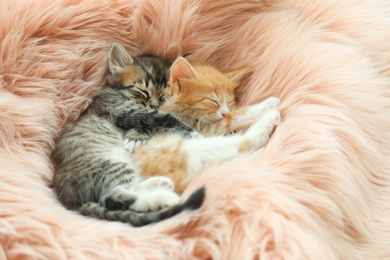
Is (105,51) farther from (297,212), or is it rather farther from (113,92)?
(297,212)

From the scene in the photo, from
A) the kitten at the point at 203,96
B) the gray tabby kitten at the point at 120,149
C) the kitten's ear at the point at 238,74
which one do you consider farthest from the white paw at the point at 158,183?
the kitten's ear at the point at 238,74

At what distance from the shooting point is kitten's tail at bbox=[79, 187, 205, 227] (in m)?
0.93

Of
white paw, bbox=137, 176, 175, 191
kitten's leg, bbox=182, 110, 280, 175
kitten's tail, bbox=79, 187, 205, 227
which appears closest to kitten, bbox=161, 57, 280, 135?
kitten's leg, bbox=182, 110, 280, 175

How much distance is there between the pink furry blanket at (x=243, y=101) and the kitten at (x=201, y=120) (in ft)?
0.16

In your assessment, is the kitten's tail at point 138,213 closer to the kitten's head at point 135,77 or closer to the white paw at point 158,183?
the white paw at point 158,183

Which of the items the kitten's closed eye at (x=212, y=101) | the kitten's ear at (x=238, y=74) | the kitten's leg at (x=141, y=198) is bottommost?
the kitten's leg at (x=141, y=198)

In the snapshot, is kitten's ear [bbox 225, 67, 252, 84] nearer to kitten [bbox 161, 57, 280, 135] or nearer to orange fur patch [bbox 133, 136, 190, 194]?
kitten [bbox 161, 57, 280, 135]

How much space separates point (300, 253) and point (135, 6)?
0.87 meters

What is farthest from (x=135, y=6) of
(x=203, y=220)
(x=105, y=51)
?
(x=203, y=220)

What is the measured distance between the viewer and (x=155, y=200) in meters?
1.00

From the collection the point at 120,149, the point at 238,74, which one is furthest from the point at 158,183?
the point at 238,74

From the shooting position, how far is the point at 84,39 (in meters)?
1.32

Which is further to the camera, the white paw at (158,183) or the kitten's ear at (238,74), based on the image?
the kitten's ear at (238,74)

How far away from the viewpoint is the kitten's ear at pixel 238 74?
131 centimetres
